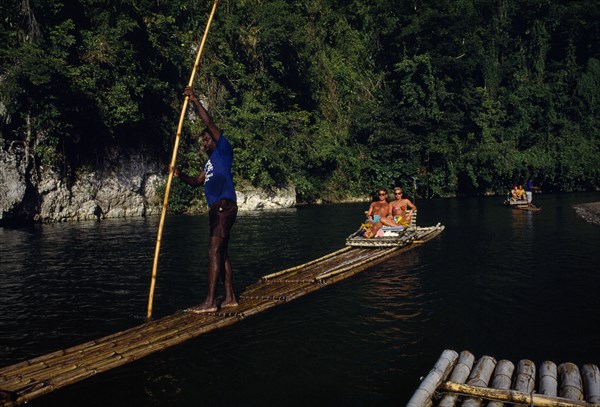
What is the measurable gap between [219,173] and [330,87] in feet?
154

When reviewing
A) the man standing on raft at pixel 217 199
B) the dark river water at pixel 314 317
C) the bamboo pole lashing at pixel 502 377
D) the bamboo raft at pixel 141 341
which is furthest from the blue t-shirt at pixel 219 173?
the bamboo pole lashing at pixel 502 377

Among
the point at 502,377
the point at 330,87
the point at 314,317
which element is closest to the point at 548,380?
the point at 502,377

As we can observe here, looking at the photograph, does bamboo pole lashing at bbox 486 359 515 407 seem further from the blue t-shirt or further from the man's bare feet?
the blue t-shirt

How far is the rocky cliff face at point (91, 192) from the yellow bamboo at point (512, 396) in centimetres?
2915

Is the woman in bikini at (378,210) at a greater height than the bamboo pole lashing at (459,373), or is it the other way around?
the woman in bikini at (378,210)

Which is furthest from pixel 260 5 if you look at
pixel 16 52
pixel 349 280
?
pixel 349 280

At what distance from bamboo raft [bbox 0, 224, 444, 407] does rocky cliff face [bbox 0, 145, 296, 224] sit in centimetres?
2357

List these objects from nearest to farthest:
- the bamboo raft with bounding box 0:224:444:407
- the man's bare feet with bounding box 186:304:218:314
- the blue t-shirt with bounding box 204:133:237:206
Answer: the bamboo raft with bounding box 0:224:444:407 → the blue t-shirt with bounding box 204:133:237:206 → the man's bare feet with bounding box 186:304:218:314

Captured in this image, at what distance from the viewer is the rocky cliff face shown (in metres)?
29.3

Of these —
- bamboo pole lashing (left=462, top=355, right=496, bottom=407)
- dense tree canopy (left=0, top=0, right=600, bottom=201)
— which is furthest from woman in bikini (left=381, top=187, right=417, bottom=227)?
dense tree canopy (left=0, top=0, right=600, bottom=201)

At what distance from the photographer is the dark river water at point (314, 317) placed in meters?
6.32

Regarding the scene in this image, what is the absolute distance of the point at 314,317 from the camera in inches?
357

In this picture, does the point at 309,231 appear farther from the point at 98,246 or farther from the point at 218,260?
the point at 218,260

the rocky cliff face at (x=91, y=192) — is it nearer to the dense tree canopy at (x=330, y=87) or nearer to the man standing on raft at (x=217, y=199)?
the dense tree canopy at (x=330, y=87)
